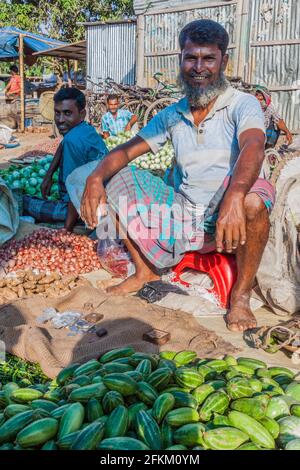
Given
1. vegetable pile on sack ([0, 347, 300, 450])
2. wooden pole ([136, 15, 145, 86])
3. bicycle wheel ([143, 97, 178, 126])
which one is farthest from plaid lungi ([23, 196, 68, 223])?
wooden pole ([136, 15, 145, 86])

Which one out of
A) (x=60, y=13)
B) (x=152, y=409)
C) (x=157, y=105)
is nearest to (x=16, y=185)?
(x=152, y=409)

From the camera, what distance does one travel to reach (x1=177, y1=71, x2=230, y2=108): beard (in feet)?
11.6

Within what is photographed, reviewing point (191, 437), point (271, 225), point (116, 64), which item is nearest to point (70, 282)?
point (271, 225)

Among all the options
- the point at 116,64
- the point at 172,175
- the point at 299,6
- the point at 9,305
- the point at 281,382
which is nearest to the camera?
the point at 281,382

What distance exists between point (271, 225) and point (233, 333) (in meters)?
0.85

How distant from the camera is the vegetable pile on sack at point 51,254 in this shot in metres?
4.17

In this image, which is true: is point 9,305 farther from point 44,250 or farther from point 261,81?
point 261,81

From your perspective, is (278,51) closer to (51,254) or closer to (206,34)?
(206,34)

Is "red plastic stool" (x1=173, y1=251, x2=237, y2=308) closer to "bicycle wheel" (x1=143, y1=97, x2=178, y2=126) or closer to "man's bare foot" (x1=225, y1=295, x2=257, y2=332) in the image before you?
"man's bare foot" (x1=225, y1=295, x2=257, y2=332)

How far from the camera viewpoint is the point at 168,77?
11.1 meters

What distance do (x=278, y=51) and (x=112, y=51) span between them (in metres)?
4.76

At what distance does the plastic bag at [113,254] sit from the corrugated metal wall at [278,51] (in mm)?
6320

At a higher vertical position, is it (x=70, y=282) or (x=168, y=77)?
(x=168, y=77)

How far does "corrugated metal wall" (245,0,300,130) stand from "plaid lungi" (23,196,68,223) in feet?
18.7
